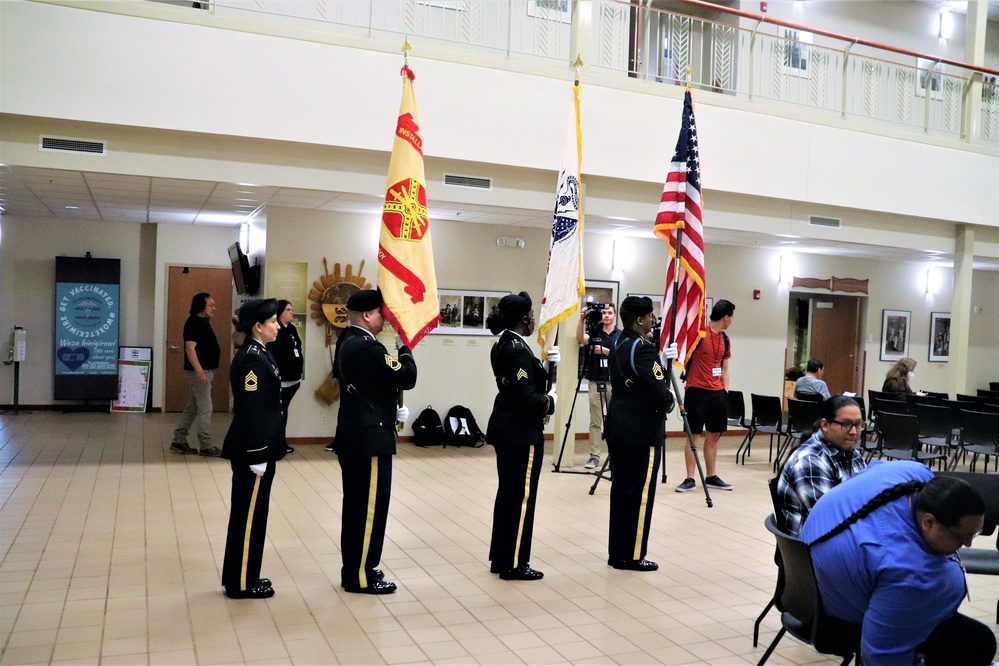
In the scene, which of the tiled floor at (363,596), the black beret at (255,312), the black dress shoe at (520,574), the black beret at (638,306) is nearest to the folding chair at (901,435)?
the tiled floor at (363,596)

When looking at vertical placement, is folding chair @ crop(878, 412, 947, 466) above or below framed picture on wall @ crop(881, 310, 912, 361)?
below

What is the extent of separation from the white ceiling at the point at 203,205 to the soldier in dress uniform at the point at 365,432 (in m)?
3.83

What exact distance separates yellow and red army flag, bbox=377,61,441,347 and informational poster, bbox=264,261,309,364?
4.41 meters

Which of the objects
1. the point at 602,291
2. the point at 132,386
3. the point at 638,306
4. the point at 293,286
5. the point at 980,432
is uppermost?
the point at 602,291

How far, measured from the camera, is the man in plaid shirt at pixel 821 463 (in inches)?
137

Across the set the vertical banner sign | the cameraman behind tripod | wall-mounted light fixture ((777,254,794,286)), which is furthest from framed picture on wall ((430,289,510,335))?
the vertical banner sign

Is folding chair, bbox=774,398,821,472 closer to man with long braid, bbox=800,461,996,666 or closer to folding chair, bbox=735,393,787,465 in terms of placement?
folding chair, bbox=735,393,787,465

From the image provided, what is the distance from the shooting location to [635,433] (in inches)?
202

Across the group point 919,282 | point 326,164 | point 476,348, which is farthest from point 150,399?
point 919,282

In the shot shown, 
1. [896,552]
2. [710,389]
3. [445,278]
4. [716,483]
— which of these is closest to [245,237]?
[445,278]

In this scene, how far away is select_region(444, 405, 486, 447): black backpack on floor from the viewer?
33.2 ft

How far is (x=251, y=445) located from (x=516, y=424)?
1.52m

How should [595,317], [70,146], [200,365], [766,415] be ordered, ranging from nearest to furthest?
[70,146] < [595,317] < [200,365] < [766,415]

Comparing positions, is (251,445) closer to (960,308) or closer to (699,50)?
(699,50)
